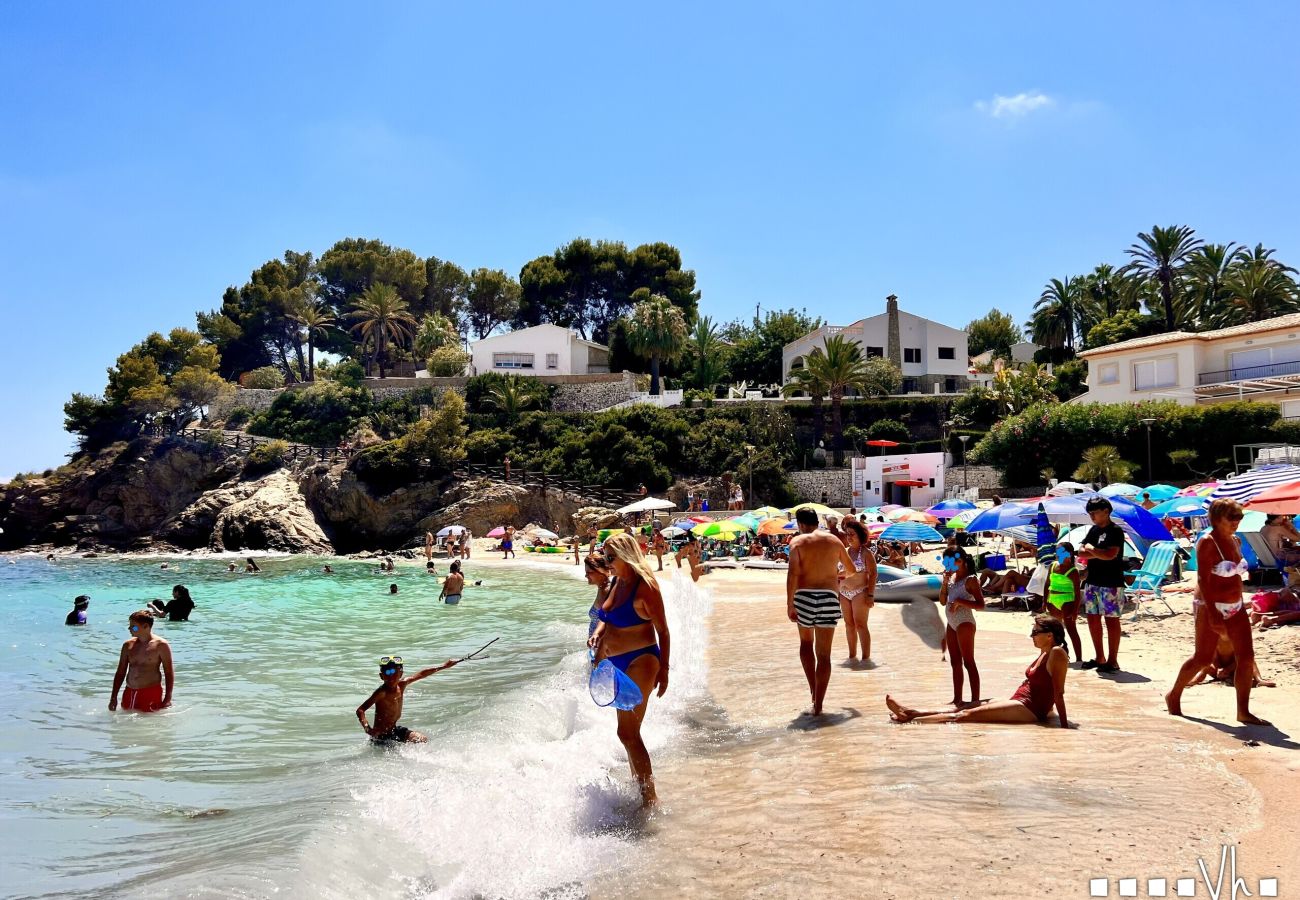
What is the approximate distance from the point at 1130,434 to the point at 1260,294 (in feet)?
61.6

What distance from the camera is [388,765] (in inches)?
259

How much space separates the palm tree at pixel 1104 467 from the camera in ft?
102

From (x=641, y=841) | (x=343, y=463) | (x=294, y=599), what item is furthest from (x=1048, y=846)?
(x=343, y=463)

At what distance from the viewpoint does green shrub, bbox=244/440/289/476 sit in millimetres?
47688

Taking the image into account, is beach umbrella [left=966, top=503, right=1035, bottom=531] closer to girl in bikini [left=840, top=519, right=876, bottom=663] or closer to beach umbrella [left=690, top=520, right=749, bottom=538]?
girl in bikini [left=840, top=519, right=876, bottom=663]

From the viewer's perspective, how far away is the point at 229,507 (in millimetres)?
44750

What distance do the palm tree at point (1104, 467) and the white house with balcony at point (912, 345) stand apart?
23406 millimetres

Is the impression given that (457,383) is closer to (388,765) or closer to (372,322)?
(372,322)

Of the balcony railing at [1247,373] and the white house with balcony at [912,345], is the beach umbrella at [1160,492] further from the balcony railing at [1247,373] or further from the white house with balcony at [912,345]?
the white house with balcony at [912,345]

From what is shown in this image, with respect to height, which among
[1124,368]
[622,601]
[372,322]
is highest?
[372,322]

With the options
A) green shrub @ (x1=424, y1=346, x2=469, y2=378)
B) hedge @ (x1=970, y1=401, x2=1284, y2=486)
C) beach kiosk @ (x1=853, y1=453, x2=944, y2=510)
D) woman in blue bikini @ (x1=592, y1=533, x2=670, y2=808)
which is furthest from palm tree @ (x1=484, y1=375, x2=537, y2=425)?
woman in blue bikini @ (x1=592, y1=533, x2=670, y2=808)

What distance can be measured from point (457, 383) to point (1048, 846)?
51.5m

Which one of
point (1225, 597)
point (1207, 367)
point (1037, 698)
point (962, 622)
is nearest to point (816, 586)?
point (962, 622)

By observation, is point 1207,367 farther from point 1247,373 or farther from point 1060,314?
point 1060,314
